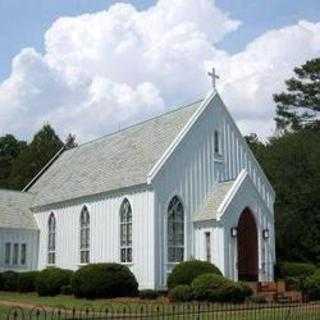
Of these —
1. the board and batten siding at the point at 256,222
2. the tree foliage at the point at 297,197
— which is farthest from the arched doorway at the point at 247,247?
the tree foliage at the point at 297,197

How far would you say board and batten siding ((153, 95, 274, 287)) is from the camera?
34.7 metres

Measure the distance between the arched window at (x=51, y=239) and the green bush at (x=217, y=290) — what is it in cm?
1661

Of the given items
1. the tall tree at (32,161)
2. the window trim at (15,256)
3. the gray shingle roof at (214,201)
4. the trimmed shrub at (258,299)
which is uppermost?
the tall tree at (32,161)

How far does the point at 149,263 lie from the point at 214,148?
26.1 feet

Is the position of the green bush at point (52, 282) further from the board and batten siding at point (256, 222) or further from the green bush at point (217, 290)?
the green bush at point (217, 290)

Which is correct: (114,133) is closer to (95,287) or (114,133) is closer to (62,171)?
(62,171)

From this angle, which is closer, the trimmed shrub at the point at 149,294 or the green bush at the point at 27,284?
the trimmed shrub at the point at 149,294

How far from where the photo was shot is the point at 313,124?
75562mm

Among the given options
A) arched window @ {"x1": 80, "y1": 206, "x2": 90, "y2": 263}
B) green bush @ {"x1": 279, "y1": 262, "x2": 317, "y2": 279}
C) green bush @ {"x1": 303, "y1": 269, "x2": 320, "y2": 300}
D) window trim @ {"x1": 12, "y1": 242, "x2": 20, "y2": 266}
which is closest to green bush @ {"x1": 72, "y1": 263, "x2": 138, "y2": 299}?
arched window @ {"x1": 80, "y1": 206, "x2": 90, "y2": 263}

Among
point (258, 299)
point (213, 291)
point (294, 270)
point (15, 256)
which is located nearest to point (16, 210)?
point (15, 256)

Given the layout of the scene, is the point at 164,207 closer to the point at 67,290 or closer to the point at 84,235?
the point at 67,290

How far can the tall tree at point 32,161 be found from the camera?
7144 cm

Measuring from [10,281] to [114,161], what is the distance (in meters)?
9.37

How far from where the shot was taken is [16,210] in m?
45.7
